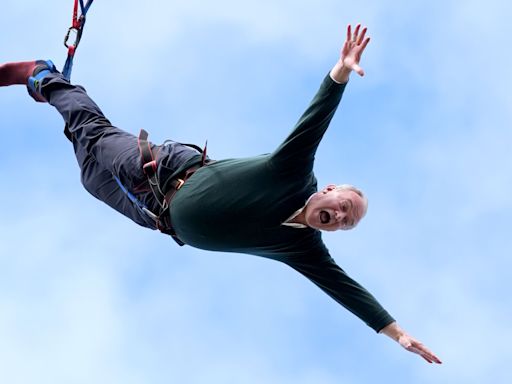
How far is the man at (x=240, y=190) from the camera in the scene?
799 centimetres

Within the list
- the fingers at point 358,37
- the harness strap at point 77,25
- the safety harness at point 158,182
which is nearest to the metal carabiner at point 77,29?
the harness strap at point 77,25

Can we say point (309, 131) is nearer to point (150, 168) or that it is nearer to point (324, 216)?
point (324, 216)

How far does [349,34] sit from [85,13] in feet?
12.8

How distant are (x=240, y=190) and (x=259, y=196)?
0.73 ft

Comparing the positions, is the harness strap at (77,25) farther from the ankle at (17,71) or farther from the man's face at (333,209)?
the man's face at (333,209)

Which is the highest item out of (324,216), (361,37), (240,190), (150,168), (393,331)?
(361,37)

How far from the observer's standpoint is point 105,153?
913cm

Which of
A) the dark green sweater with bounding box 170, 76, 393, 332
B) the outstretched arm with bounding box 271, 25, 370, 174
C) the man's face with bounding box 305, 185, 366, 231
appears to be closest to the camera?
the outstretched arm with bounding box 271, 25, 370, 174

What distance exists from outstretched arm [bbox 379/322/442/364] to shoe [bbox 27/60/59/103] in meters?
5.38

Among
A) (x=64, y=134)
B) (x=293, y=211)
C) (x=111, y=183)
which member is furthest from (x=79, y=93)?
(x=293, y=211)

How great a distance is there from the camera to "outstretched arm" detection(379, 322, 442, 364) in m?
9.27

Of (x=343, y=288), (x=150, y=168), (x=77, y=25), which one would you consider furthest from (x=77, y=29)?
(x=343, y=288)

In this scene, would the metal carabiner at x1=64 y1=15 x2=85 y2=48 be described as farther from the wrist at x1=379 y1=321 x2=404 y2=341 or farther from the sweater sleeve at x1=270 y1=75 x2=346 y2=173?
the wrist at x1=379 y1=321 x2=404 y2=341

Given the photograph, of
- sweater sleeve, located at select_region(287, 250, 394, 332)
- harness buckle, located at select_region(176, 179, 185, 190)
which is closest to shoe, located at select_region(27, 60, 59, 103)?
harness buckle, located at select_region(176, 179, 185, 190)
